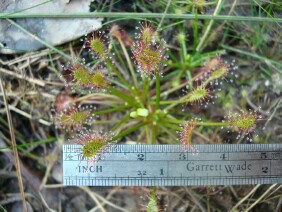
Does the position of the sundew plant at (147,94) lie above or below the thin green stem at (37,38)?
below

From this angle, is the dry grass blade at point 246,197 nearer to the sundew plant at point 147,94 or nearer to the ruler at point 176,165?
the ruler at point 176,165

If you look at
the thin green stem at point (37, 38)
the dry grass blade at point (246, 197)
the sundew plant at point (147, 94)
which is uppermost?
the thin green stem at point (37, 38)

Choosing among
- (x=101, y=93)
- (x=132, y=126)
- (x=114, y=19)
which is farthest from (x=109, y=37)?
(x=132, y=126)

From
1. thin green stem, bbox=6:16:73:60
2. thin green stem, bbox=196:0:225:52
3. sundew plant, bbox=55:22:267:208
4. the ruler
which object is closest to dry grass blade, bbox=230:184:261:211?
A: the ruler

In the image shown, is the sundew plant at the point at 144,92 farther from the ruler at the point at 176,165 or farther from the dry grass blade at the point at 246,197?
the dry grass blade at the point at 246,197

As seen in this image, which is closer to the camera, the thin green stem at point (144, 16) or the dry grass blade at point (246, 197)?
the thin green stem at point (144, 16)

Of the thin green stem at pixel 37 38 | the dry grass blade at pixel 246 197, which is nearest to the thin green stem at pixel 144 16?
the thin green stem at pixel 37 38

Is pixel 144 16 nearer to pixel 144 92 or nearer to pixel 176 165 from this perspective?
pixel 144 92

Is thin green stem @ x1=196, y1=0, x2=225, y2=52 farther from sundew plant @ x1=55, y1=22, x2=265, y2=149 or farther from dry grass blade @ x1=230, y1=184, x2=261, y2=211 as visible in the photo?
dry grass blade @ x1=230, y1=184, x2=261, y2=211
